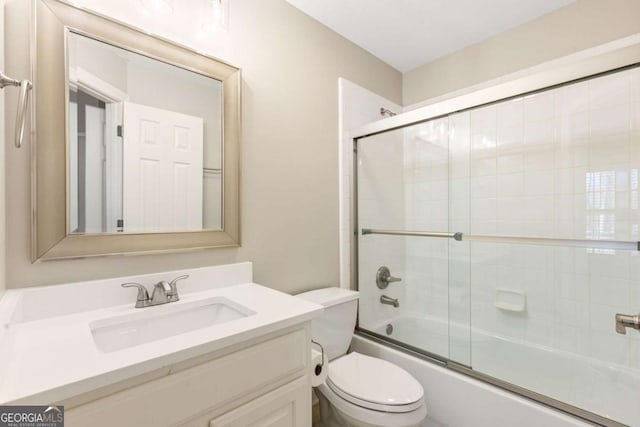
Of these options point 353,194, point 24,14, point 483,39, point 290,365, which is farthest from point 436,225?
point 24,14

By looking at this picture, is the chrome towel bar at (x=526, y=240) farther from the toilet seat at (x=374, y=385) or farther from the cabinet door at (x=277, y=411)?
the cabinet door at (x=277, y=411)

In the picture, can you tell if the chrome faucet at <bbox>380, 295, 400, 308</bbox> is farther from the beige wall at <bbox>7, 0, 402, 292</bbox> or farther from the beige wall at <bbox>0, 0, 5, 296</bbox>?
the beige wall at <bbox>0, 0, 5, 296</bbox>

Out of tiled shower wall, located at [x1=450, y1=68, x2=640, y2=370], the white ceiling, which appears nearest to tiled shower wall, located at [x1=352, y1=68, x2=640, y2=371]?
tiled shower wall, located at [x1=450, y1=68, x2=640, y2=370]

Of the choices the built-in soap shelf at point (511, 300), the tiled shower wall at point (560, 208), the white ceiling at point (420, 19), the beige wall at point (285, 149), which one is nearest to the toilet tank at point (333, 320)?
the beige wall at point (285, 149)

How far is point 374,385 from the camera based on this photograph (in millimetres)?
1290

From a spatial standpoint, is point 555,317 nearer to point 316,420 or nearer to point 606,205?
point 606,205

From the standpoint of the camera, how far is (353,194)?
2.03m

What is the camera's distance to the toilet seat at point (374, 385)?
3.86ft

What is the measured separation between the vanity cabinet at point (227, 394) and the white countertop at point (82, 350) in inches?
1.8

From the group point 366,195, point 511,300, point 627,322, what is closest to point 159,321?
point 366,195

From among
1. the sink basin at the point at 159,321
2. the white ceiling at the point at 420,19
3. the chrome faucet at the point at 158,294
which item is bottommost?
the sink basin at the point at 159,321

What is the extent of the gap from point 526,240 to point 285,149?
1443mm

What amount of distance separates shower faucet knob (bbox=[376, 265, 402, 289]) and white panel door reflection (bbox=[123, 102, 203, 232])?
1288mm

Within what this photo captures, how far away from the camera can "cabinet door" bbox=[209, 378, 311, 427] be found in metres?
0.82
